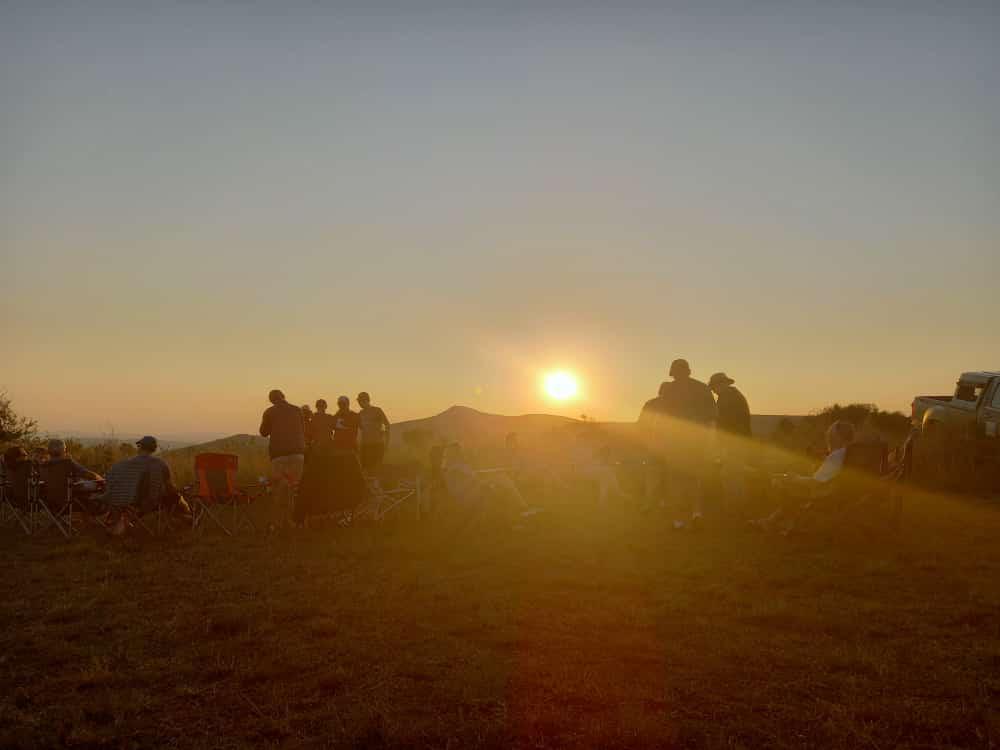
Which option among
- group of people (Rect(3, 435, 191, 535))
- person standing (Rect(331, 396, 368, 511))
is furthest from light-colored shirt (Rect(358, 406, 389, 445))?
group of people (Rect(3, 435, 191, 535))

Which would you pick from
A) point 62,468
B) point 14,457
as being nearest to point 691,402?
point 62,468

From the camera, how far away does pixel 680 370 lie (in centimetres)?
934

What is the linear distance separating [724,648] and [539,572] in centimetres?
257

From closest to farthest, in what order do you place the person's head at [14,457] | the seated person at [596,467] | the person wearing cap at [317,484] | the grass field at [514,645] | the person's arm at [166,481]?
the grass field at [514,645]
the person wearing cap at [317,484]
the person's arm at [166,481]
the person's head at [14,457]
the seated person at [596,467]

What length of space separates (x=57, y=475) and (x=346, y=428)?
3609mm

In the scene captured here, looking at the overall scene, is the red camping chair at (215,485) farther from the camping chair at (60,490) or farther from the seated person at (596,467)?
the seated person at (596,467)

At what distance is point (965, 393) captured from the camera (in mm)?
16094

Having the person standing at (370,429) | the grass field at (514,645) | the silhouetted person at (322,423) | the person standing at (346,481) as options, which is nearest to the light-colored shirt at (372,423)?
the person standing at (370,429)

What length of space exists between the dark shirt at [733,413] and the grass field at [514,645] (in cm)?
165

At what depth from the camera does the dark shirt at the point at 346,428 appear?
1164cm

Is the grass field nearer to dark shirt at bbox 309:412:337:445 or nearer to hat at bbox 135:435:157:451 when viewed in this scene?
hat at bbox 135:435:157:451

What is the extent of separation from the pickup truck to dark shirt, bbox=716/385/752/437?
6.37 m

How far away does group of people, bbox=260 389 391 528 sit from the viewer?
31.9 ft

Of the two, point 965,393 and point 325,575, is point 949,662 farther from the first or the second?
point 965,393
